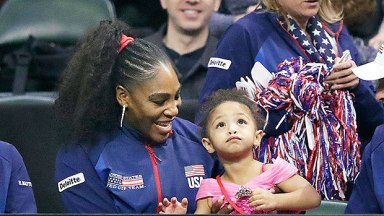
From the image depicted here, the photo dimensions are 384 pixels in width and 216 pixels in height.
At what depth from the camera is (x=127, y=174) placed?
4109mm

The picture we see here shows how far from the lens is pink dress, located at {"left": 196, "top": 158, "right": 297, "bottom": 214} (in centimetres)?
405

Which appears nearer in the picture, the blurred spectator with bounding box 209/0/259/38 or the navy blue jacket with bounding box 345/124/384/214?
the navy blue jacket with bounding box 345/124/384/214

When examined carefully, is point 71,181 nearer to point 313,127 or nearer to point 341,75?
point 313,127

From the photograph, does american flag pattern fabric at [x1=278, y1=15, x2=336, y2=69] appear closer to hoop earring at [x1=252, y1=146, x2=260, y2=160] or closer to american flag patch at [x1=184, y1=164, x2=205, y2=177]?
hoop earring at [x1=252, y1=146, x2=260, y2=160]

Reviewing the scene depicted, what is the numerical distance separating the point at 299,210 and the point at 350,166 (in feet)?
2.29

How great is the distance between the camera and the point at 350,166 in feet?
15.6

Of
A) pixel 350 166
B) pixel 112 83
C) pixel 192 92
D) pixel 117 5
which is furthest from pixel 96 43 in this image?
pixel 117 5

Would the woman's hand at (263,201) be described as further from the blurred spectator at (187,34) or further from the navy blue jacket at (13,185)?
the blurred spectator at (187,34)

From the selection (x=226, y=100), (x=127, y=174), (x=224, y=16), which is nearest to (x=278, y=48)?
(x=226, y=100)

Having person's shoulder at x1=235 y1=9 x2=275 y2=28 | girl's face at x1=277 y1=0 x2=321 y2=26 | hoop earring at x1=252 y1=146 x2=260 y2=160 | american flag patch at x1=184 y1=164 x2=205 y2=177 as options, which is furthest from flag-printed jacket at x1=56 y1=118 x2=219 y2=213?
girl's face at x1=277 y1=0 x2=321 y2=26

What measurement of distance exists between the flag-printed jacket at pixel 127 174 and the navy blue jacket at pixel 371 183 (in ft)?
1.75

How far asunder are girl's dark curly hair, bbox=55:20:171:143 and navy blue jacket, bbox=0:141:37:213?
0.88 feet

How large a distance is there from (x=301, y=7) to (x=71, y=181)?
4.05ft

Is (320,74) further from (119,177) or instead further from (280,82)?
(119,177)
